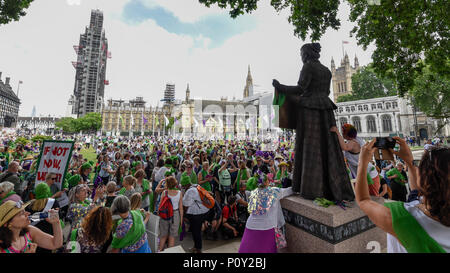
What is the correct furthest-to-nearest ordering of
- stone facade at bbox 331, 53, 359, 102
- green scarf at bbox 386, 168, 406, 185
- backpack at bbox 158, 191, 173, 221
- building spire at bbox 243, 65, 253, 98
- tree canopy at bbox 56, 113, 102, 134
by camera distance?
building spire at bbox 243, 65, 253, 98 < tree canopy at bbox 56, 113, 102, 134 < stone facade at bbox 331, 53, 359, 102 < green scarf at bbox 386, 168, 406, 185 < backpack at bbox 158, 191, 173, 221

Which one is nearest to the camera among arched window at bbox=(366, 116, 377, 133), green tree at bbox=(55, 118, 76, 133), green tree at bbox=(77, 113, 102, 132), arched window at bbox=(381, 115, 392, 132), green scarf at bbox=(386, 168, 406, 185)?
green scarf at bbox=(386, 168, 406, 185)

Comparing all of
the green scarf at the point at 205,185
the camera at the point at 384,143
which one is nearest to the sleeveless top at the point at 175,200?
the green scarf at the point at 205,185

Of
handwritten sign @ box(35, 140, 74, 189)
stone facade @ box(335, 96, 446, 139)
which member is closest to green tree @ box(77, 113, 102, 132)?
stone facade @ box(335, 96, 446, 139)

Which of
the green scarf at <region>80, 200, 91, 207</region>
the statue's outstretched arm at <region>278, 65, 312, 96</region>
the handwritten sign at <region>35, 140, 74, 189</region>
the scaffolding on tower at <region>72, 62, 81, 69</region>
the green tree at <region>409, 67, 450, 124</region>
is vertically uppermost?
the scaffolding on tower at <region>72, 62, 81, 69</region>

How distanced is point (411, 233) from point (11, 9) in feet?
36.4

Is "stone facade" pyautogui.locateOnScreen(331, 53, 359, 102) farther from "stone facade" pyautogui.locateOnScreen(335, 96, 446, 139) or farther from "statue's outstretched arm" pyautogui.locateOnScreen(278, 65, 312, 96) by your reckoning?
"statue's outstretched arm" pyautogui.locateOnScreen(278, 65, 312, 96)

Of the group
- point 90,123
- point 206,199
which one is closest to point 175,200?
point 206,199

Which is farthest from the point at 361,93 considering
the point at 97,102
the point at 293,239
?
the point at 97,102

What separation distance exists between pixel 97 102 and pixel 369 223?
121894 mm

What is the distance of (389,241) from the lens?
1.37 meters

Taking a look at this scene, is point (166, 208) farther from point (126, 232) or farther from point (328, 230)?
point (328, 230)

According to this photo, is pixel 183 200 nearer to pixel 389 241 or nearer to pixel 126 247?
pixel 126 247

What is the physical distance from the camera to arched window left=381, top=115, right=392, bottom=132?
50312 mm

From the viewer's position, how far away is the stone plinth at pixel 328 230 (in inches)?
97.4
